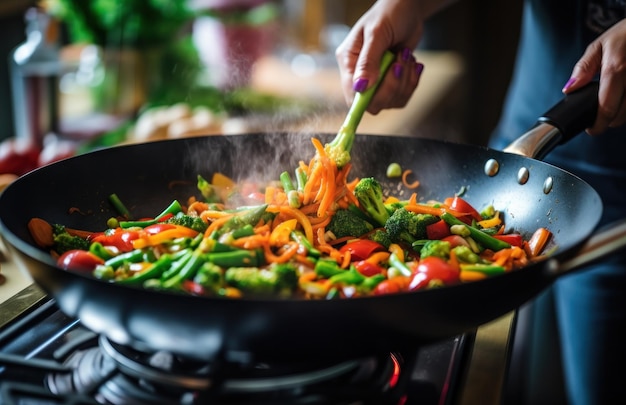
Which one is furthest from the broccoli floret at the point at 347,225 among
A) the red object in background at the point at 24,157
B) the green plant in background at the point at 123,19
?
the green plant in background at the point at 123,19

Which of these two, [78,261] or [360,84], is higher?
[360,84]

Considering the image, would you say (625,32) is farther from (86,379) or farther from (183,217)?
(86,379)

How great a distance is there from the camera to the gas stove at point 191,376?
41.9 inches

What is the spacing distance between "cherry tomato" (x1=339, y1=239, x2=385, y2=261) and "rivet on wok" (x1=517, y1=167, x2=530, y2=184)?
42 centimetres

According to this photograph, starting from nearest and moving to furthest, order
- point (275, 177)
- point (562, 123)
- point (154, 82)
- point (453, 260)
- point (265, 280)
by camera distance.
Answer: point (265, 280) < point (453, 260) < point (562, 123) < point (275, 177) < point (154, 82)

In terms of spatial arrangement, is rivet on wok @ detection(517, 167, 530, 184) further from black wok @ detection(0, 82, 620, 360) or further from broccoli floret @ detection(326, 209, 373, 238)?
broccoli floret @ detection(326, 209, 373, 238)

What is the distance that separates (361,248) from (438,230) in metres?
0.20

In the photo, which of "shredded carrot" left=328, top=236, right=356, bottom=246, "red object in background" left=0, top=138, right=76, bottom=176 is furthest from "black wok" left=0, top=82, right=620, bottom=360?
"red object in background" left=0, top=138, right=76, bottom=176

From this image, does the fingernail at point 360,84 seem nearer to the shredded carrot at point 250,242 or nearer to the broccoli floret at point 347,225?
the broccoli floret at point 347,225

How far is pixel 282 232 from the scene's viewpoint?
55.1 inches

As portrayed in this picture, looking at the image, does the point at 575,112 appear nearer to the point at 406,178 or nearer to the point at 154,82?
the point at 406,178

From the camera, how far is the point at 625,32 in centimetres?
151

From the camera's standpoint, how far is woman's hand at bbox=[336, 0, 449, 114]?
1.78m

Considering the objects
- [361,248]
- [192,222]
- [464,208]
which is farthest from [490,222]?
[192,222]
